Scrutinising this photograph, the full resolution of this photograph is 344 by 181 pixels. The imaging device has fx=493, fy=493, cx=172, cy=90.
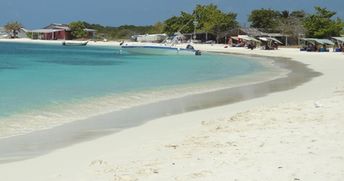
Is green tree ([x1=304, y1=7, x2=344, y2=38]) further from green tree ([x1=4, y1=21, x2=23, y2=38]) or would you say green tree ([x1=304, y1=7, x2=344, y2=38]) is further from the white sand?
green tree ([x1=4, y1=21, x2=23, y2=38])

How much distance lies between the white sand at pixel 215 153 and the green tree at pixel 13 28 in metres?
138

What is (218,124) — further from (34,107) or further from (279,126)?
(34,107)

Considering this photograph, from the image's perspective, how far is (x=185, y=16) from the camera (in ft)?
334

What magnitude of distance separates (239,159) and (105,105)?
8537 millimetres

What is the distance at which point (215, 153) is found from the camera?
24.0ft

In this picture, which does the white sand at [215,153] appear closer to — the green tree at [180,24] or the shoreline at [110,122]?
the shoreline at [110,122]

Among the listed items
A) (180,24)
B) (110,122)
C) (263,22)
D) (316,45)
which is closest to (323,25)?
(316,45)

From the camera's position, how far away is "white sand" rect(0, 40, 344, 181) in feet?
20.5

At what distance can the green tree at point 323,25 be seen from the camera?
67375mm

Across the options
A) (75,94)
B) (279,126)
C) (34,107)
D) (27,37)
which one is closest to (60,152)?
Answer: (279,126)

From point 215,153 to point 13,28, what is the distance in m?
145

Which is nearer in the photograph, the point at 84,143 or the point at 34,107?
the point at 84,143

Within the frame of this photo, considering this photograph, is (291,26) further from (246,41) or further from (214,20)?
(214,20)

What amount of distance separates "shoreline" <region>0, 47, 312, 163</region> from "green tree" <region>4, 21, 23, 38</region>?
131 m
